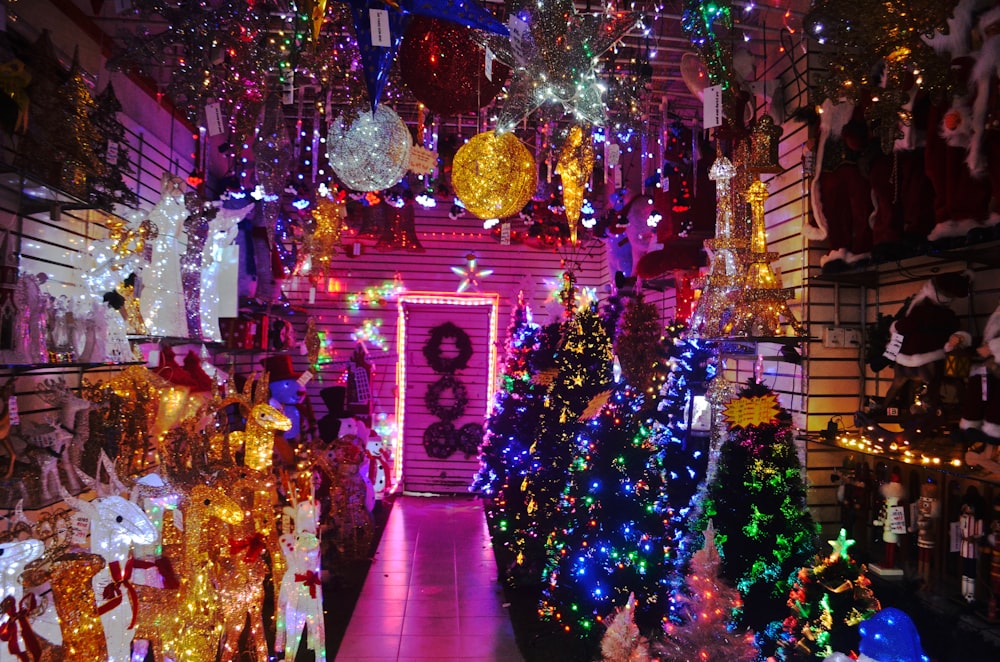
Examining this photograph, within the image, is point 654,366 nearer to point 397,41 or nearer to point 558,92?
point 558,92

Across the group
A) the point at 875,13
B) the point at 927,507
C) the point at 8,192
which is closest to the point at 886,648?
the point at 927,507

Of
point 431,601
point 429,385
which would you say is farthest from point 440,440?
point 431,601

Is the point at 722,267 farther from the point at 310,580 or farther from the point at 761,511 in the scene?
the point at 310,580

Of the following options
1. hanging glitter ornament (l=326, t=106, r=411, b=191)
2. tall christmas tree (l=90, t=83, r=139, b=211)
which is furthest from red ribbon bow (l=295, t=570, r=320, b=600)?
hanging glitter ornament (l=326, t=106, r=411, b=191)

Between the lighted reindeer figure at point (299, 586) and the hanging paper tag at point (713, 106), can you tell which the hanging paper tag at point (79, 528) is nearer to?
the lighted reindeer figure at point (299, 586)

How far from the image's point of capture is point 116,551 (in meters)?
2.02

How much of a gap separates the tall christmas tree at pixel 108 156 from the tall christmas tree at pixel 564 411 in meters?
2.41

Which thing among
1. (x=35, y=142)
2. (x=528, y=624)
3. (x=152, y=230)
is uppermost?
(x=35, y=142)

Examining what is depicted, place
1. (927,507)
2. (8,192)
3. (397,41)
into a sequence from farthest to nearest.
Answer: (927,507) < (8,192) < (397,41)

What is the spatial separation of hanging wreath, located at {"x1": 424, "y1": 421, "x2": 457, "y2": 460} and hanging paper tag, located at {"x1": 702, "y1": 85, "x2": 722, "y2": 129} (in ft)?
20.2

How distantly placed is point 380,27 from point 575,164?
1.71m

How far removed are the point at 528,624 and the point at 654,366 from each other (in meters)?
1.84

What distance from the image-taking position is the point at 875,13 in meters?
2.14

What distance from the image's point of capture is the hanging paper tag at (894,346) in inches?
121
